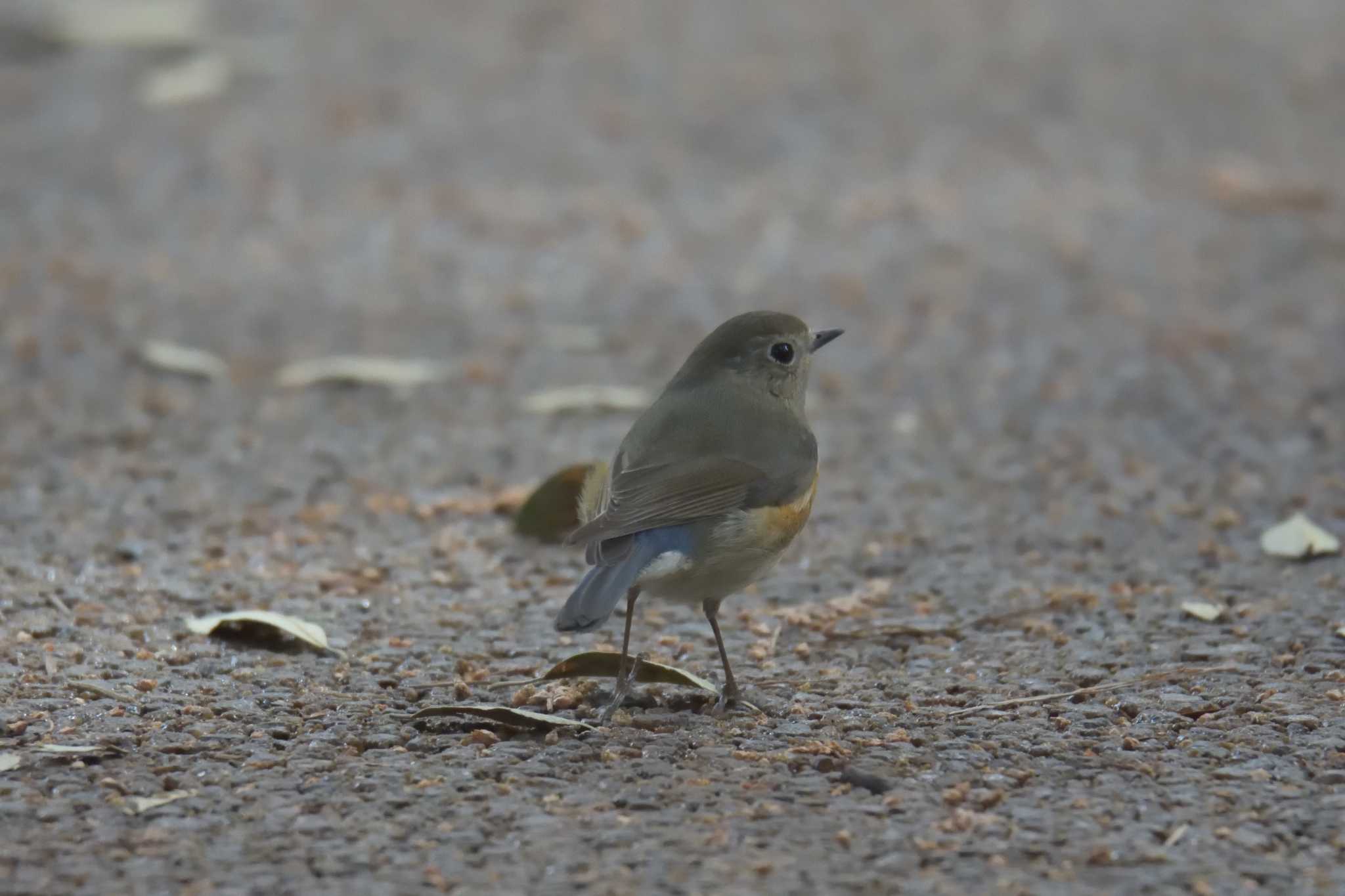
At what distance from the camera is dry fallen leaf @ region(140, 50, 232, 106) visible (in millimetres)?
10688

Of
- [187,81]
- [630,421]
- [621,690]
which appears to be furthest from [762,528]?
[187,81]

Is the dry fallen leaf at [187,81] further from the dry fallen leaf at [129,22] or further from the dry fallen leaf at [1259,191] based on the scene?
the dry fallen leaf at [1259,191]

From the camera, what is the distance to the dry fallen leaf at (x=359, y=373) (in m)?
7.11

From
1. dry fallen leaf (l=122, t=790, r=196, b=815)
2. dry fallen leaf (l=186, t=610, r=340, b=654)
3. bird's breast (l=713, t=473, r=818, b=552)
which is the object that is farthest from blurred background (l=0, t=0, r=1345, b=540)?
dry fallen leaf (l=122, t=790, r=196, b=815)

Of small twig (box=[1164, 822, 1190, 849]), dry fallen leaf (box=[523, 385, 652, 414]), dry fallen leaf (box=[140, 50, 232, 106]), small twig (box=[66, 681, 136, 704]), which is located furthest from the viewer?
dry fallen leaf (box=[140, 50, 232, 106])

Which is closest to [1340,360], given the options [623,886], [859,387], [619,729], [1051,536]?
[859,387]

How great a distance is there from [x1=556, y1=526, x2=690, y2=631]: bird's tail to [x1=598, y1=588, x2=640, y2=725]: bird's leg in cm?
11

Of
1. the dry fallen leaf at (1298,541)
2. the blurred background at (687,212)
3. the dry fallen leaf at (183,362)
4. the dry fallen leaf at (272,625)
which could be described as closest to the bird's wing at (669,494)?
the dry fallen leaf at (272,625)

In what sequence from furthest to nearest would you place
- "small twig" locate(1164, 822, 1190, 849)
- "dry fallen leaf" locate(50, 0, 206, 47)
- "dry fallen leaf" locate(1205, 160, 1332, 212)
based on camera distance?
"dry fallen leaf" locate(50, 0, 206, 47), "dry fallen leaf" locate(1205, 160, 1332, 212), "small twig" locate(1164, 822, 1190, 849)

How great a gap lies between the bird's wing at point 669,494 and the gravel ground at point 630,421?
0.45 metres

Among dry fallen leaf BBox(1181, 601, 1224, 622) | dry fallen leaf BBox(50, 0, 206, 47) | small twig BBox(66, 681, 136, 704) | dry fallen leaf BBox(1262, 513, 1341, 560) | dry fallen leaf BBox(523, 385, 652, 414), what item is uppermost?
dry fallen leaf BBox(50, 0, 206, 47)

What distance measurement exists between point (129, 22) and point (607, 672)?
8.81 metres

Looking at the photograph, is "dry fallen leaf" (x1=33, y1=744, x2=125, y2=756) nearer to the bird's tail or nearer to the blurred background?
the bird's tail

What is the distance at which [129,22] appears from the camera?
1172 centimetres
